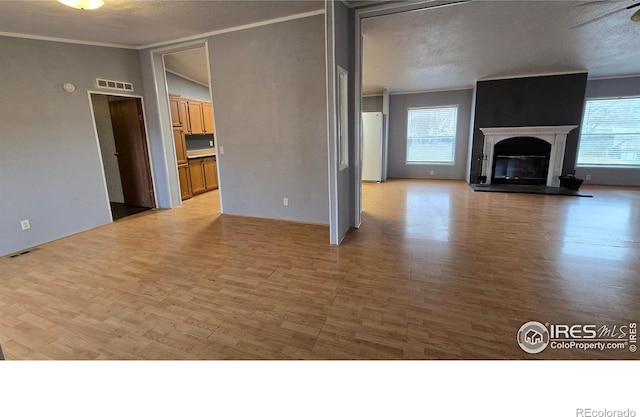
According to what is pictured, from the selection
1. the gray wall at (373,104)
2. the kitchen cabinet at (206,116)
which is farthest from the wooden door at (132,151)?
the gray wall at (373,104)

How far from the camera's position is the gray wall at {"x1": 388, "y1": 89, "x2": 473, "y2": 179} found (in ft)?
26.3

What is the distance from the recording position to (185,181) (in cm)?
625

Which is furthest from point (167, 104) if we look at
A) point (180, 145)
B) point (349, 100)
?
point (349, 100)

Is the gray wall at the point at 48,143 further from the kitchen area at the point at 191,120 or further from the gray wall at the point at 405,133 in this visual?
the gray wall at the point at 405,133

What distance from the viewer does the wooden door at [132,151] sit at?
5180mm

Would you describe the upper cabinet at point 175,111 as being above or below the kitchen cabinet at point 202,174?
above

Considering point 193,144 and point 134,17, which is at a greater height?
point 134,17

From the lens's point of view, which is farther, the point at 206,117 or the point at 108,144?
the point at 206,117

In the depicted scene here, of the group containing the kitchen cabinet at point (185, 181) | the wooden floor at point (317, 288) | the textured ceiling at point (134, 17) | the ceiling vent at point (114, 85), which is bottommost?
the wooden floor at point (317, 288)

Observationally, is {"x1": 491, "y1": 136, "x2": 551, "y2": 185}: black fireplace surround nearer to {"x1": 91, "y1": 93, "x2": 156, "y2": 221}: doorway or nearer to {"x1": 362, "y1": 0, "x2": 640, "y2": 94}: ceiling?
{"x1": 362, "y1": 0, "x2": 640, "y2": 94}: ceiling

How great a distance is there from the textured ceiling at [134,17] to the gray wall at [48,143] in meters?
0.29

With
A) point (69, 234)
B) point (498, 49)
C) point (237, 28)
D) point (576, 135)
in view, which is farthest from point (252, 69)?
point (576, 135)

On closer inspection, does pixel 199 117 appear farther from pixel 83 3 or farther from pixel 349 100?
pixel 349 100

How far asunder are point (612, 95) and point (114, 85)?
32.7 ft
